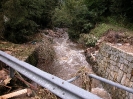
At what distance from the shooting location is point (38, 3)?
1417 cm

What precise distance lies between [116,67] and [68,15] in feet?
28.9

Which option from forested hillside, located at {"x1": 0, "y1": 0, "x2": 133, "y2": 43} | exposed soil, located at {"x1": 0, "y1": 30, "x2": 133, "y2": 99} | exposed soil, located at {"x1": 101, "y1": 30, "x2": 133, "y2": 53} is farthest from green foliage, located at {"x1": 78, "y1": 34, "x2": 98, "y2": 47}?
forested hillside, located at {"x1": 0, "y1": 0, "x2": 133, "y2": 43}

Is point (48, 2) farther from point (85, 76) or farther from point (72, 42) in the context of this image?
point (85, 76)

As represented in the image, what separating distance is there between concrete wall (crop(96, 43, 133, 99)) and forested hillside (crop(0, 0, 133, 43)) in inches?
187

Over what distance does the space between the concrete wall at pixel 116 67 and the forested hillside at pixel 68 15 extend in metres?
4.76

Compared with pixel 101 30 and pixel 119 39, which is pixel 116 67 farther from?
pixel 101 30

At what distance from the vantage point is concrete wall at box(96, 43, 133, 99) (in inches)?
253

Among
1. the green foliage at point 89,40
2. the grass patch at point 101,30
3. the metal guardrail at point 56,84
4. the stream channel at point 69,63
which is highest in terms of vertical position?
the metal guardrail at point 56,84

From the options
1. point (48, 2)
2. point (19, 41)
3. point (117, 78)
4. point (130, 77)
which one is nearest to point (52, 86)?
point (130, 77)

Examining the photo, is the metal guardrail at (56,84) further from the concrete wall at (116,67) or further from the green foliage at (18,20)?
the green foliage at (18,20)

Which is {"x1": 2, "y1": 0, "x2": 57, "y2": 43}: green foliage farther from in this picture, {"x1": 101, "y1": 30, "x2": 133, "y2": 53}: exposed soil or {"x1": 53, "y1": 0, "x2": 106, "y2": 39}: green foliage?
{"x1": 101, "y1": 30, "x2": 133, "y2": 53}: exposed soil

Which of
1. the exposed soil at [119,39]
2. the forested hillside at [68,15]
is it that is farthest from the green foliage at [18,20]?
the exposed soil at [119,39]

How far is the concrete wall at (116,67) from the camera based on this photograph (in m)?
6.42

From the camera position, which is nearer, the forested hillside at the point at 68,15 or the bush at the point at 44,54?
the bush at the point at 44,54
